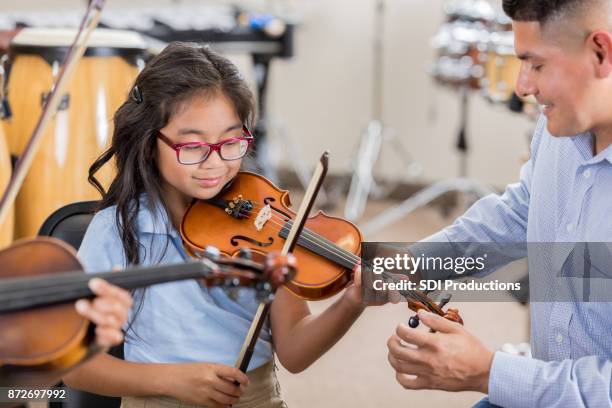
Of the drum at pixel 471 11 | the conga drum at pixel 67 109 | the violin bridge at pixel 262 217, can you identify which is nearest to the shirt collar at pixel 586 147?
the violin bridge at pixel 262 217

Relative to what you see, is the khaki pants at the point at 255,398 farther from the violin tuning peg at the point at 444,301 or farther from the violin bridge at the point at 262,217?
the violin tuning peg at the point at 444,301

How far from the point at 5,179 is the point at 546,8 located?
4.21 ft

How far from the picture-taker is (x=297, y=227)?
126 centimetres

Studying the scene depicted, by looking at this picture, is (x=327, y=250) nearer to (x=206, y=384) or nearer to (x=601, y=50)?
(x=206, y=384)

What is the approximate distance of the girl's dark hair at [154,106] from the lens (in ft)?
4.99

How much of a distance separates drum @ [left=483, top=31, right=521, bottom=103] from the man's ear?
5.81 ft

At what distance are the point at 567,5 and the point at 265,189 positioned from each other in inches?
24.5

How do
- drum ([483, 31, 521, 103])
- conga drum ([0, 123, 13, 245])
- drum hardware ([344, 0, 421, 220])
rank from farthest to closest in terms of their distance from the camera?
drum hardware ([344, 0, 421, 220]), drum ([483, 31, 521, 103]), conga drum ([0, 123, 13, 245])

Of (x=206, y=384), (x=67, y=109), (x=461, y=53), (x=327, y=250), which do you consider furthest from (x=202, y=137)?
(x=461, y=53)

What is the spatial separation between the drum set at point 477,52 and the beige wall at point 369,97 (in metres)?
0.54

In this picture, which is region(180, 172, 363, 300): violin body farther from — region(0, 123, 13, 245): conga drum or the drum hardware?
the drum hardware

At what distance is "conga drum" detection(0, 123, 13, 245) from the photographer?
1.96 meters

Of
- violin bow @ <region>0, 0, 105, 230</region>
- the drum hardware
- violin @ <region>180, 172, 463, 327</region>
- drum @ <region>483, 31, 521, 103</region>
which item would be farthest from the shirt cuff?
the drum hardware

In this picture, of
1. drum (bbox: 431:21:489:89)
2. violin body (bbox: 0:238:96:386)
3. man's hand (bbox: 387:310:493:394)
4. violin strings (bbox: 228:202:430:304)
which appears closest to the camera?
violin body (bbox: 0:238:96:386)
